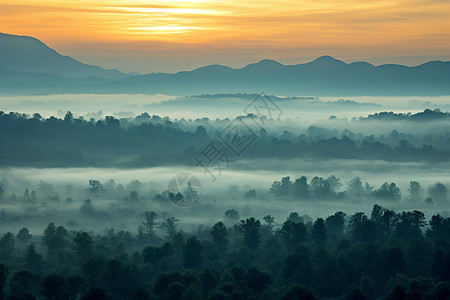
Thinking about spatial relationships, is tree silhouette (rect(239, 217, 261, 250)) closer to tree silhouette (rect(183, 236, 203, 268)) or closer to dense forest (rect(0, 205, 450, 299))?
dense forest (rect(0, 205, 450, 299))

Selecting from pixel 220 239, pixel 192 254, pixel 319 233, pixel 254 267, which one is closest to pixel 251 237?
pixel 220 239

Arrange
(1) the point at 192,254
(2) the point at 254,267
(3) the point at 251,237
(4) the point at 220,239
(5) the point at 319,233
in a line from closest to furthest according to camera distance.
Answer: (2) the point at 254,267 → (1) the point at 192,254 → (4) the point at 220,239 → (5) the point at 319,233 → (3) the point at 251,237

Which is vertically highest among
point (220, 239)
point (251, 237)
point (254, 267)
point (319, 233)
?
point (319, 233)

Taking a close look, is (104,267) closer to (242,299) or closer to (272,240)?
(242,299)

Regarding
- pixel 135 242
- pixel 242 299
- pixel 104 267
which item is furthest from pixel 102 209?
pixel 242 299

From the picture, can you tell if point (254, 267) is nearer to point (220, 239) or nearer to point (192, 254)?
point (192, 254)

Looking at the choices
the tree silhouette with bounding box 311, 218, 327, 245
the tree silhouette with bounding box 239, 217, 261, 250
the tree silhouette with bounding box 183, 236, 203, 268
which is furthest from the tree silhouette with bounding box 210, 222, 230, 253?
the tree silhouette with bounding box 311, 218, 327, 245

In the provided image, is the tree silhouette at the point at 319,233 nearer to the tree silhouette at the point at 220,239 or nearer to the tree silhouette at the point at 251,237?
the tree silhouette at the point at 251,237

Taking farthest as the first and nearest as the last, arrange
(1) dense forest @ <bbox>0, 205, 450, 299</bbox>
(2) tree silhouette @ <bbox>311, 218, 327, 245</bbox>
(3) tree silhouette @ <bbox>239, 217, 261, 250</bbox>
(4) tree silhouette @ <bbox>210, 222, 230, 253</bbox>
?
1. (2) tree silhouette @ <bbox>311, 218, 327, 245</bbox>
2. (3) tree silhouette @ <bbox>239, 217, 261, 250</bbox>
3. (4) tree silhouette @ <bbox>210, 222, 230, 253</bbox>
4. (1) dense forest @ <bbox>0, 205, 450, 299</bbox>

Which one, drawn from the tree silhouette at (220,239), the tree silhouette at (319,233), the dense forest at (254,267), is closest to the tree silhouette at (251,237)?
the dense forest at (254,267)
